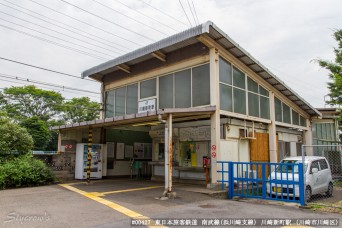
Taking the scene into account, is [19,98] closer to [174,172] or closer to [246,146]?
[174,172]

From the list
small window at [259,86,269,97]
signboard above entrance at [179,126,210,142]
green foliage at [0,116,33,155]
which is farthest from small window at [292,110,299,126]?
green foliage at [0,116,33,155]

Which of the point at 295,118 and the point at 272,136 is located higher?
the point at 295,118

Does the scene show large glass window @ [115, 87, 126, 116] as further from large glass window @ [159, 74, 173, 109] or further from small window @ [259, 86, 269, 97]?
small window @ [259, 86, 269, 97]

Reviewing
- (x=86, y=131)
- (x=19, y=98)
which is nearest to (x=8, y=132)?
(x=86, y=131)

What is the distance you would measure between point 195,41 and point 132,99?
200 inches

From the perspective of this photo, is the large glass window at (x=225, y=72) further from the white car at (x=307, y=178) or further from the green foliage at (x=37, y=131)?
the green foliage at (x=37, y=131)

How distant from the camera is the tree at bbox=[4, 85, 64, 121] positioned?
114ft

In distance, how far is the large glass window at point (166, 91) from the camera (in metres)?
13.3

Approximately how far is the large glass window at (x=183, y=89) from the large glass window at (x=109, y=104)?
17.6ft

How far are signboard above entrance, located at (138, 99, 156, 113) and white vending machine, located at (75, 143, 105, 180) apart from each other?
10.8 feet

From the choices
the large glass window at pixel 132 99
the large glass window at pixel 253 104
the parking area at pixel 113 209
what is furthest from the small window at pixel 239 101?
the large glass window at pixel 132 99

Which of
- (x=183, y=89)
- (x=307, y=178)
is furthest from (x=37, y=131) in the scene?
(x=307, y=178)

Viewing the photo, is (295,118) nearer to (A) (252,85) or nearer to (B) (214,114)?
(A) (252,85)

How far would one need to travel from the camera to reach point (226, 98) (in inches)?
489
